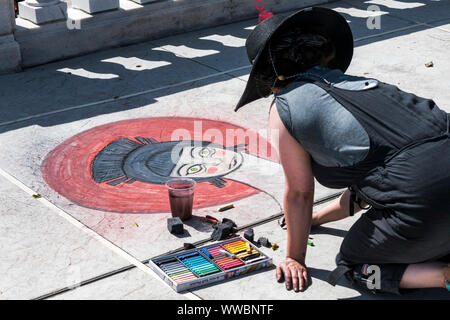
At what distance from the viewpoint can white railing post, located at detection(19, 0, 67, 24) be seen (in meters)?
7.10

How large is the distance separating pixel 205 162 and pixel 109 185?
743 mm

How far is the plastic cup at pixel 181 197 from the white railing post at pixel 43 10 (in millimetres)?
3319

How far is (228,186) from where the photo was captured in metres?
4.99

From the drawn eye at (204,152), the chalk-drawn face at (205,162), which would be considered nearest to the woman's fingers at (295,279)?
the chalk-drawn face at (205,162)

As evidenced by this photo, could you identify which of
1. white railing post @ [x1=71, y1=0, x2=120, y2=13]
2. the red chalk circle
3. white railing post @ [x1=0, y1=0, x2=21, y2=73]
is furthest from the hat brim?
white railing post @ [x1=71, y1=0, x2=120, y2=13]

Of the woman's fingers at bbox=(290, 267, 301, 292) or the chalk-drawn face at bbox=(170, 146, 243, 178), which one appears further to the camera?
the chalk-drawn face at bbox=(170, 146, 243, 178)

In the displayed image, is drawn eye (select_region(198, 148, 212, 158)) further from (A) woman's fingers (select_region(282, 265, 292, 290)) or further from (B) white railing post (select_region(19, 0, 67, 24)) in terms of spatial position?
(B) white railing post (select_region(19, 0, 67, 24))

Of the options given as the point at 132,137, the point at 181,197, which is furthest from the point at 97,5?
the point at 181,197

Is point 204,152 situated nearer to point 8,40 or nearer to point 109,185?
point 109,185

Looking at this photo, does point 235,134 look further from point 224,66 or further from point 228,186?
point 224,66

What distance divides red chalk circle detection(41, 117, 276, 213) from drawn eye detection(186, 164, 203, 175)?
18 cm

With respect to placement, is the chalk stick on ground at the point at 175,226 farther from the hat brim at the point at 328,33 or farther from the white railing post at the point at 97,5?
the white railing post at the point at 97,5
